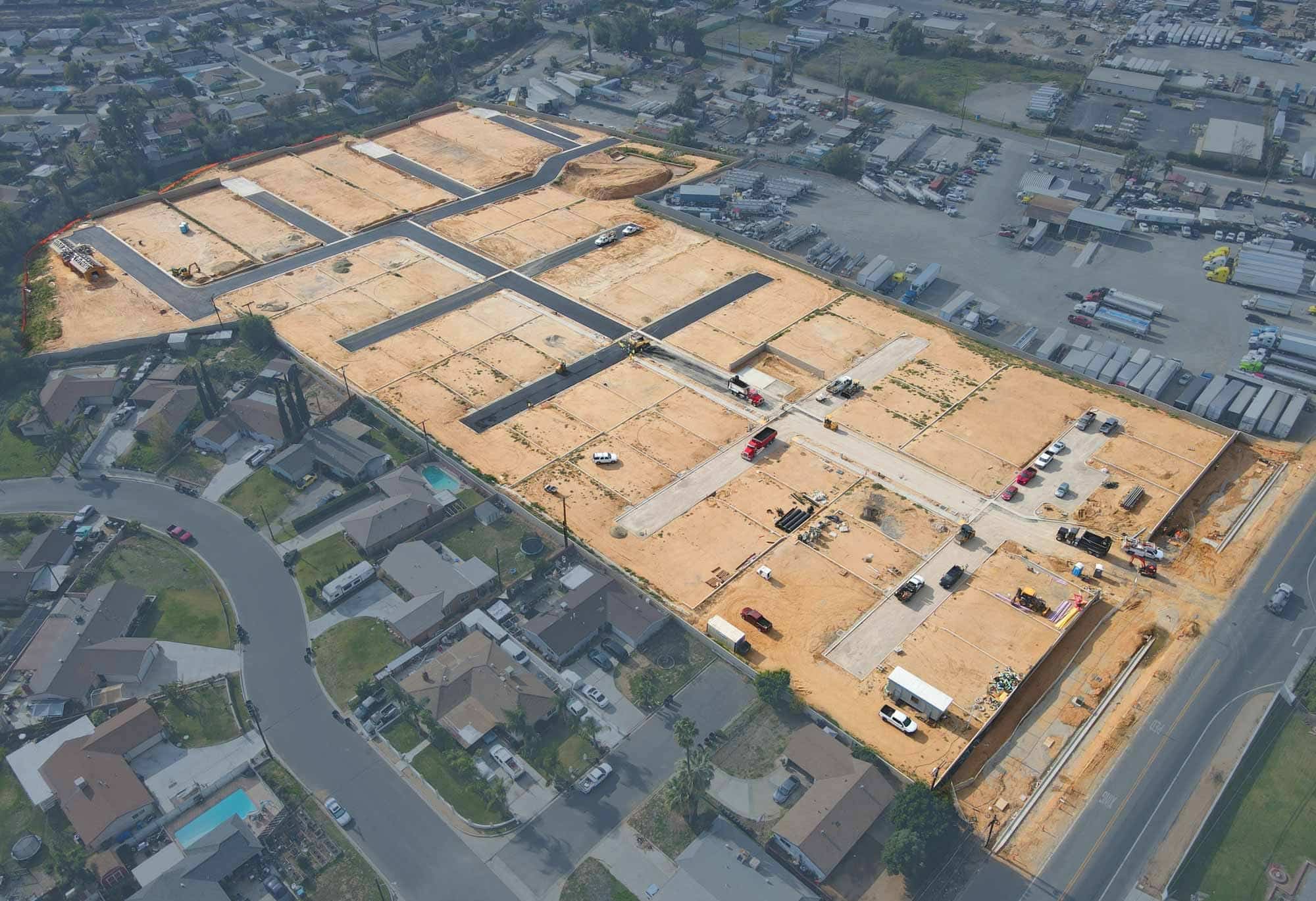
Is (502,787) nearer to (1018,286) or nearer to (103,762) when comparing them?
(103,762)

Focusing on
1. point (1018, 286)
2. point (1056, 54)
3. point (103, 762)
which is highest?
point (1056, 54)

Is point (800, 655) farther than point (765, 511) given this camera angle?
No

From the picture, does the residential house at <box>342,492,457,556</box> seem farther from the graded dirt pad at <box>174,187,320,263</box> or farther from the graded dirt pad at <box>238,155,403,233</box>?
the graded dirt pad at <box>238,155,403,233</box>

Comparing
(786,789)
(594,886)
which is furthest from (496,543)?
(786,789)

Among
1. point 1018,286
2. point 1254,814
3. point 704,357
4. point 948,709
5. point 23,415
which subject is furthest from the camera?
point 1018,286

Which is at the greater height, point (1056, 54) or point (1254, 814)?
point (1056, 54)

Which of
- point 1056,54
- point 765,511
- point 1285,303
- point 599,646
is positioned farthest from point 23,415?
point 1056,54

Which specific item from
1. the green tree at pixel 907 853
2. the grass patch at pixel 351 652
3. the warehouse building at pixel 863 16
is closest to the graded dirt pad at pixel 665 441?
the grass patch at pixel 351 652

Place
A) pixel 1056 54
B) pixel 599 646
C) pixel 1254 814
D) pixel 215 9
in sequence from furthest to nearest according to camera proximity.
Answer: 1. pixel 215 9
2. pixel 1056 54
3. pixel 599 646
4. pixel 1254 814
